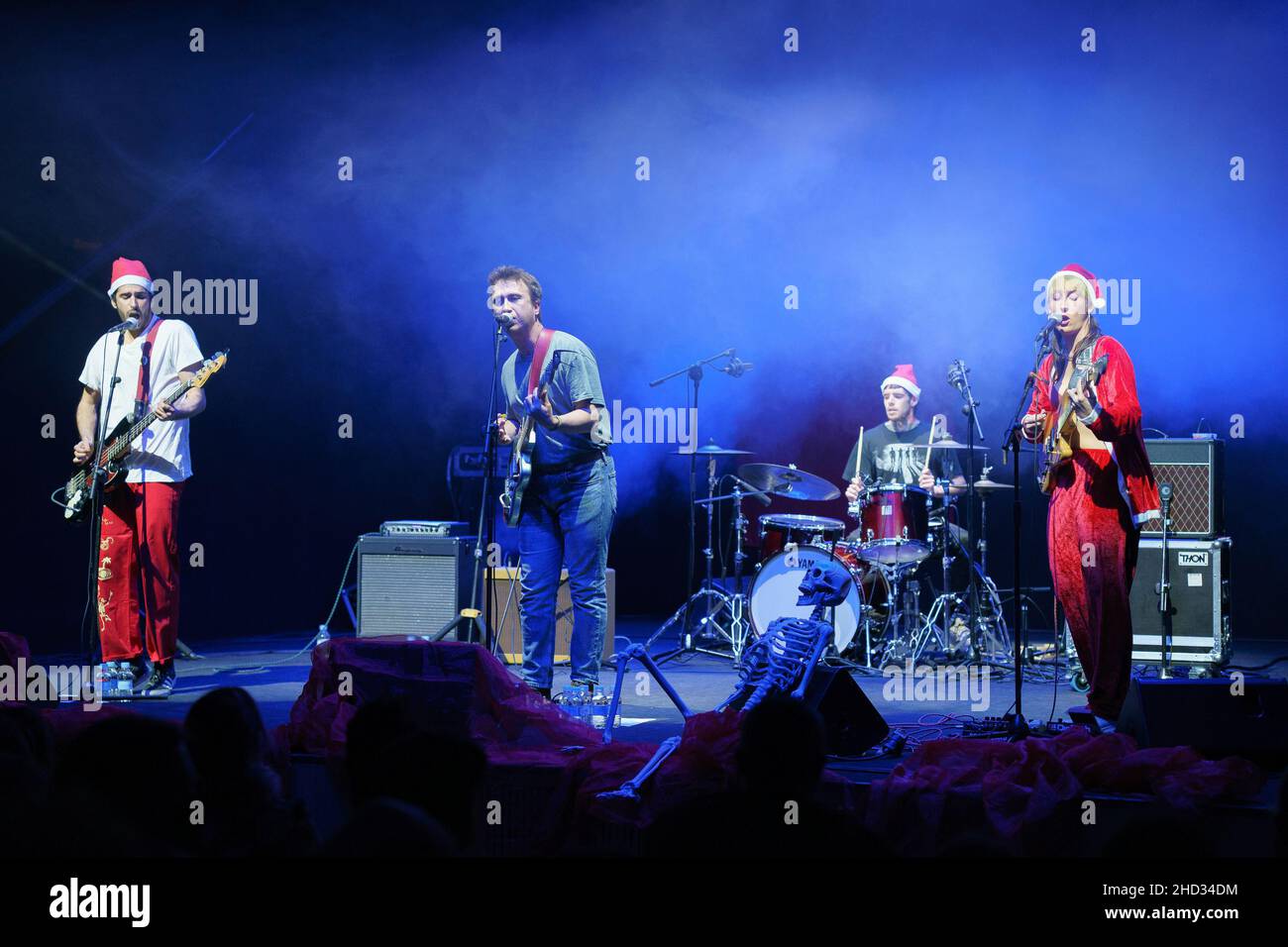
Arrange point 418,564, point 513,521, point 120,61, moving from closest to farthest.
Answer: point 513,521
point 418,564
point 120,61

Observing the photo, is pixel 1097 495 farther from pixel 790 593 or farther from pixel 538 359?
pixel 790 593

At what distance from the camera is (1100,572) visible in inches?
218

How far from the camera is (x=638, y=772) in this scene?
4160 mm

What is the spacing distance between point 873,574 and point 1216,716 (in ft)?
15.2

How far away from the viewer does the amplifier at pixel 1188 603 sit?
8.31m

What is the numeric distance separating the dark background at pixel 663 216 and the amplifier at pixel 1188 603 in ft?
6.70

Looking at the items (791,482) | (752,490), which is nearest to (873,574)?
(791,482)

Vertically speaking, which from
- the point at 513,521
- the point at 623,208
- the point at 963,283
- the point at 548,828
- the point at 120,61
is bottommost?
the point at 548,828

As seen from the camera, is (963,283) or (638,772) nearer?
(638,772)

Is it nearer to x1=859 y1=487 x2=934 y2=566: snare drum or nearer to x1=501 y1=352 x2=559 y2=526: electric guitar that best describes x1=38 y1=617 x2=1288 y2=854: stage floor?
x1=859 y1=487 x2=934 y2=566: snare drum

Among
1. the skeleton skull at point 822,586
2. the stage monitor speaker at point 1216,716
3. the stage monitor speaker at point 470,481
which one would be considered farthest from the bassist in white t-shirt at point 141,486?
the stage monitor speaker at point 1216,716

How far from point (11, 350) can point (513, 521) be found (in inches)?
179

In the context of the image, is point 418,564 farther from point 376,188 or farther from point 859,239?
point 859,239

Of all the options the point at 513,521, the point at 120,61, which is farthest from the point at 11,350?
the point at 513,521
